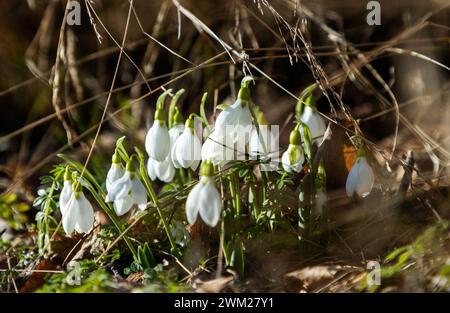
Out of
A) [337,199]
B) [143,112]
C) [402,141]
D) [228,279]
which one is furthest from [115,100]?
[228,279]

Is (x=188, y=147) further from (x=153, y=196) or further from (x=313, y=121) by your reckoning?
(x=313, y=121)

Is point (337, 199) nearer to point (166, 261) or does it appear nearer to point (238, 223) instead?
point (238, 223)

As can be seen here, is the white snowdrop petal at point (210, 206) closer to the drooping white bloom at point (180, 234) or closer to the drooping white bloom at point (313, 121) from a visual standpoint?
the drooping white bloom at point (180, 234)

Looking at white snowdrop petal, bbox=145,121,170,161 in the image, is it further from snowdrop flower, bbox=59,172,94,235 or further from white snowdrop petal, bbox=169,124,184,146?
snowdrop flower, bbox=59,172,94,235

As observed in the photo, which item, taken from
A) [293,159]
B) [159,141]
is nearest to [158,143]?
[159,141]

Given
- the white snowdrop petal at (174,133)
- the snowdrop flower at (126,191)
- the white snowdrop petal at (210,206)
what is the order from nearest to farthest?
the white snowdrop petal at (210,206)
the snowdrop flower at (126,191)
the white snowdrop petal at (174,133)

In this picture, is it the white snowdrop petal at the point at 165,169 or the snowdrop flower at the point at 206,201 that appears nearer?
the snowdrop flower at the point at 206,201

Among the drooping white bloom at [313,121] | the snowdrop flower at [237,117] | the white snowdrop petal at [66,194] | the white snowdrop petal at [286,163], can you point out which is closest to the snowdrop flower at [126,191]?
the white snowdrop petal at [66,194]
